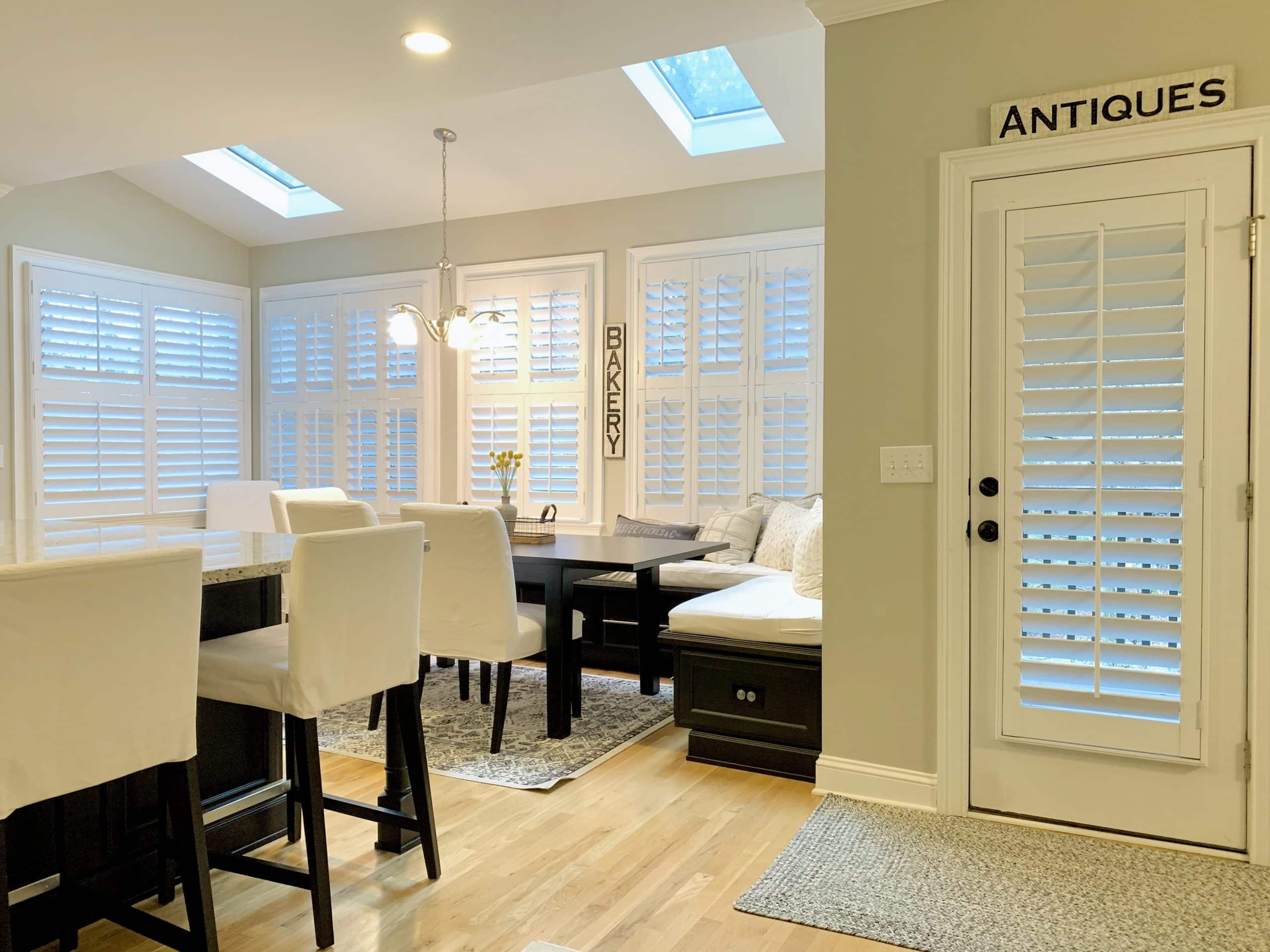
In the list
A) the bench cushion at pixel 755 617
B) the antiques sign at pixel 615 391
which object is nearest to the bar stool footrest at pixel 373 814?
the bench cushion at pixel 755 617

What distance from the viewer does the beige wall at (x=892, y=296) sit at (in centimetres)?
268

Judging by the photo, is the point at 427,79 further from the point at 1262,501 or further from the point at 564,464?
the point at 1262,501

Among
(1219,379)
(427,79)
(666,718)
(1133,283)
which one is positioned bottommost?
(666,718)

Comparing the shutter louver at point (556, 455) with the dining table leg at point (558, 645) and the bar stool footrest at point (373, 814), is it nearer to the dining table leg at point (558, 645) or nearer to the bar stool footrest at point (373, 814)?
the dining table leg at point (558, 645)

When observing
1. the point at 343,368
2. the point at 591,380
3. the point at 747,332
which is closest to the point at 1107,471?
the point at 747,332

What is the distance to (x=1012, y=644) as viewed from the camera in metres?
2.67

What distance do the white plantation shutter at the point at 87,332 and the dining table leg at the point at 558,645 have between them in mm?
3852

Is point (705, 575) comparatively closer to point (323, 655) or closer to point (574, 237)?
point (574, 237)

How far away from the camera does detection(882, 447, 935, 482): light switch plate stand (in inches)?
109

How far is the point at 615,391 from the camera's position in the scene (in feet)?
17.7

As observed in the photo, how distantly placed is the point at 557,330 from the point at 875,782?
3504 mm

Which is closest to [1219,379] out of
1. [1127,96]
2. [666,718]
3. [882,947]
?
[1127,96]

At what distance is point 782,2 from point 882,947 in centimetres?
267

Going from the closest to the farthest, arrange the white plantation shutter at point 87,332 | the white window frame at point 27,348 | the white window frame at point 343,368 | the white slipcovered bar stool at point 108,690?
1. the white slipcovered bar stool at point 108,690
2. the white window frame at point 27,348
3. the white plantation shutter at point 87,332
4. the white window frame at point 343,368
